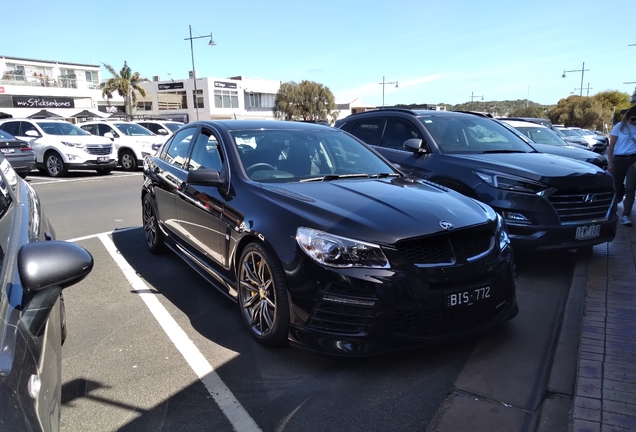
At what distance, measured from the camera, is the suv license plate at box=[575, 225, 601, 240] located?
492cm

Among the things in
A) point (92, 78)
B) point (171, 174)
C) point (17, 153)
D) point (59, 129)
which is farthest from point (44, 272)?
point (92, 78)

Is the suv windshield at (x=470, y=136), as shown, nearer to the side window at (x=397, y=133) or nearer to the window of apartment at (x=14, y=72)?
the side window at (x=397, y=133)

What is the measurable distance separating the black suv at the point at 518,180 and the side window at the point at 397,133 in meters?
0.02

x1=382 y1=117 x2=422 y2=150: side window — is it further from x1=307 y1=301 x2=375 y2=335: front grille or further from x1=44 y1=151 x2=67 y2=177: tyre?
x1=44 y1=151 x2=67 y2=177: tyre

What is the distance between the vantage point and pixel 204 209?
430 cm

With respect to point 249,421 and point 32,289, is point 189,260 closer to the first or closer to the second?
point 249,421

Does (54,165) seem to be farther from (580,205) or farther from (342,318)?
(580,205)

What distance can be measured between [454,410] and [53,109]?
5348cm

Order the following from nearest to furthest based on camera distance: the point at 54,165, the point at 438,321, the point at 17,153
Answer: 1. the point at 438,321
2. the point at 17,153
3. the point at 54,165

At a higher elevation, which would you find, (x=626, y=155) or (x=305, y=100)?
(x=305, y=100)

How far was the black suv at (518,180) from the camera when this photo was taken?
4.89 meters

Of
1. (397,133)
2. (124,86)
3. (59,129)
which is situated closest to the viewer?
(397,133)

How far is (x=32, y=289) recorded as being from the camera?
66.5 inches

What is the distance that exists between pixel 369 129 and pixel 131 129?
12589 mm
